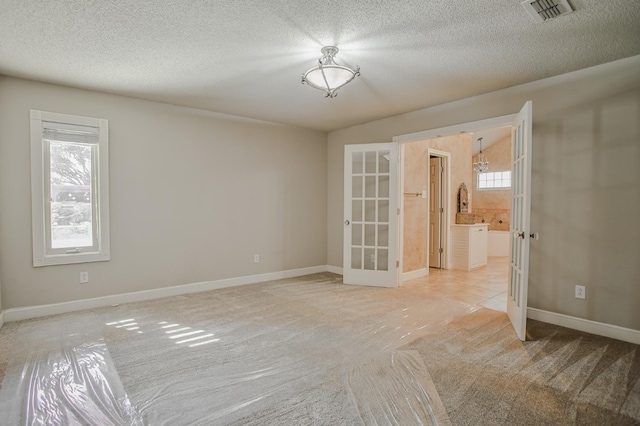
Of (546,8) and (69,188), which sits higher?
(546,8)

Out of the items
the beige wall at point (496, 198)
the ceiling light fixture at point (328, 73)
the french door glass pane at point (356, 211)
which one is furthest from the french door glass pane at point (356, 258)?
the beige wall at point (496, 198)

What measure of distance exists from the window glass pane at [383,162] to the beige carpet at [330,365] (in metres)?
1.93

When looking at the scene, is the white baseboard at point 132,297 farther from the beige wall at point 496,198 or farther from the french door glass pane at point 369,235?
the beige wall at point 496,198

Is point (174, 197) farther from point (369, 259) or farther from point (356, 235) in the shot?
point (369, 259)

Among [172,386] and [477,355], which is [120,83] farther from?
[477,355]

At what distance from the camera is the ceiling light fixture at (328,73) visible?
2586 millimetres

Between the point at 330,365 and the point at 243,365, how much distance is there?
0.62 meters

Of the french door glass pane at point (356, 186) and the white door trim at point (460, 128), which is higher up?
the white door trim at point (460, 128)

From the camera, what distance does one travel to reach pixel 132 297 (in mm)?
3852

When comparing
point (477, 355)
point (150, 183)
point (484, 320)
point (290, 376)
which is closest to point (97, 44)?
point (150, 183)

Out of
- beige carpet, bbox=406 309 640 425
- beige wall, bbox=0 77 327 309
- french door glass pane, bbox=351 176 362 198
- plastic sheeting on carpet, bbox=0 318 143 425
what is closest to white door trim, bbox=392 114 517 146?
french door glass pane, bbox=351 176 362 198

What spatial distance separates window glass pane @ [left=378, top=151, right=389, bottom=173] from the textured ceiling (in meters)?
1.04

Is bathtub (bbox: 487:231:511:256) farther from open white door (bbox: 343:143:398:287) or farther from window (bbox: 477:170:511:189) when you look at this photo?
open white door (bbox: 343:143:398:287)

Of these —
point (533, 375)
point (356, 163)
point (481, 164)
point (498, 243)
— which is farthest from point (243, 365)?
point (481, 164)
